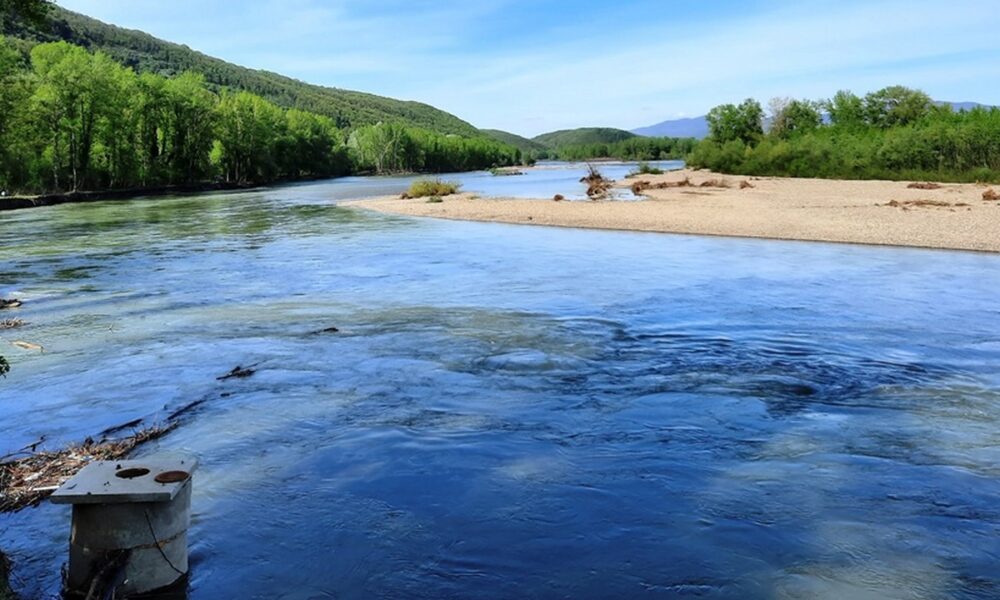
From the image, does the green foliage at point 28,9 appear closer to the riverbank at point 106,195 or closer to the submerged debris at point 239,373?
the submerged debris at point 239,373

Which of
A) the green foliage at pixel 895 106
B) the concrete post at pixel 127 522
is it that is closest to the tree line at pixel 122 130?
the concrete post at pixel 127 522

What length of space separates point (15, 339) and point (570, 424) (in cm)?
1095

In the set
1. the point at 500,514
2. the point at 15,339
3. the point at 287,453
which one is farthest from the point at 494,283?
the point at 500,514

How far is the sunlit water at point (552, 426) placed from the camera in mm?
6133

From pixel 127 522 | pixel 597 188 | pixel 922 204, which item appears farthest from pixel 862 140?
pixel 127 522

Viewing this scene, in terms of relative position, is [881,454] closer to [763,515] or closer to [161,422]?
[763,515]

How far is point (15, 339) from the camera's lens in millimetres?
14227

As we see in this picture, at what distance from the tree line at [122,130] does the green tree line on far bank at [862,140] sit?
66.2 metres

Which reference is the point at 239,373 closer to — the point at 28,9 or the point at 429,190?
the point at 28,9

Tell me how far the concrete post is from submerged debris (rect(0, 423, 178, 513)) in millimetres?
2051

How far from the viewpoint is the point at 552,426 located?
940cm

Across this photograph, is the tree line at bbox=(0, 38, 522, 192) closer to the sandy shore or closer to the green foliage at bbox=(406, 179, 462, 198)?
the sandy shore

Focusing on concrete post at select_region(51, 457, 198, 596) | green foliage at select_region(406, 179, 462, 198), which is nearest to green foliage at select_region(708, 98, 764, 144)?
green foliage at select_region(406, 179, 462, 198)

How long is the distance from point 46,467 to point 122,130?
84.1 meters
